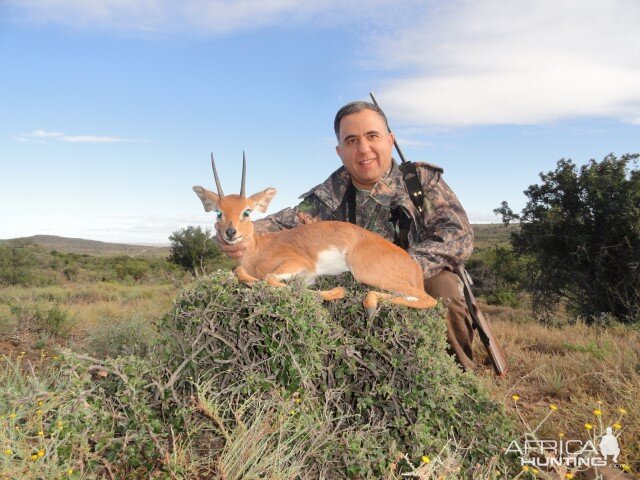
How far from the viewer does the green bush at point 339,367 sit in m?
3.45

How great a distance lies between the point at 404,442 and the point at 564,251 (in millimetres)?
15030

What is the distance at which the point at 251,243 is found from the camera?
180 inches

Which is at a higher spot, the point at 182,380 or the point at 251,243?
the point at 251,243

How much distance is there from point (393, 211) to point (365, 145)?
86 centimetres

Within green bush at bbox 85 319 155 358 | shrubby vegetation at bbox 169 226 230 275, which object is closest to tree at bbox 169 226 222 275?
shrubby vegetation at bbox 169 226 230 275

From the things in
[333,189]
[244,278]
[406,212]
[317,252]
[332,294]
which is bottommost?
[332,294]

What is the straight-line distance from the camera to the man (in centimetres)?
568

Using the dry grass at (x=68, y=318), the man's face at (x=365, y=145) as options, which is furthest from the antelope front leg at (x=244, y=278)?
the man's face at (x=365, y=145)

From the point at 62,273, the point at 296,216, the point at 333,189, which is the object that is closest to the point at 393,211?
the point at 333,189

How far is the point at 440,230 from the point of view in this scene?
5.70 metres

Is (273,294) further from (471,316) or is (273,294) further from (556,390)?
(556,390)

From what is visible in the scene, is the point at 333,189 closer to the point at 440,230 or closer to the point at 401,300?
the point at 440,230

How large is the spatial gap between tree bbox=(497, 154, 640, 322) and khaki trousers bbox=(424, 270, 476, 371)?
1061 centimetres

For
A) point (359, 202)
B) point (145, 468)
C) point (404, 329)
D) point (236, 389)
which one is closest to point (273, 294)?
point (236, 389)
